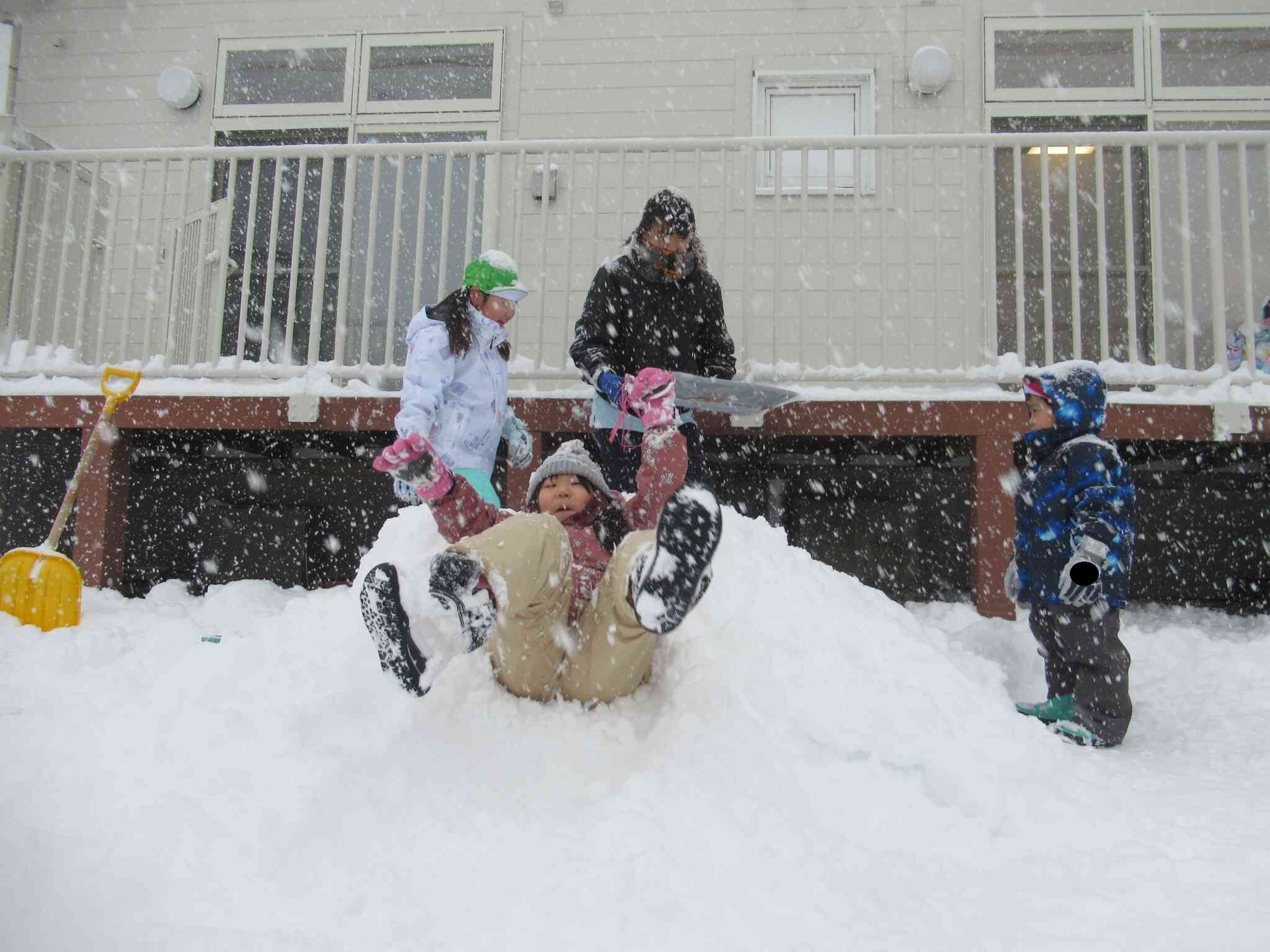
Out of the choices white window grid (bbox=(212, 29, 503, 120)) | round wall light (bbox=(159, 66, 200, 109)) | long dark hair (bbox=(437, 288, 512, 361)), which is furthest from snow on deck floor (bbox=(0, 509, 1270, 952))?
round wall light (bbox=(159, 66, 200, 109))

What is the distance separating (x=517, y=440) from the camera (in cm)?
348

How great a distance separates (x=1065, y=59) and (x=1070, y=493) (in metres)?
4.59

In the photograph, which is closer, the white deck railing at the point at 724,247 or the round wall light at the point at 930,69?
the white deck railing at the point at 724,247

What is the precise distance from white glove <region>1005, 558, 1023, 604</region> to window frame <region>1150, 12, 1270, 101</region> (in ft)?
15.0

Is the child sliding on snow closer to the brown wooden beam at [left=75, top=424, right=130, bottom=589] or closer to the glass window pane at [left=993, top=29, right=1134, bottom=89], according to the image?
the brown wooden beam at [left=75, top=424, right=130, bottom=589]

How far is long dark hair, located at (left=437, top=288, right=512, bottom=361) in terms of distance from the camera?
3127 mm

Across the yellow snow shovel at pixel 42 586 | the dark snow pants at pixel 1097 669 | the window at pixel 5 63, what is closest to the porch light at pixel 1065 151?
the dark snow pants at pixel 1097 669

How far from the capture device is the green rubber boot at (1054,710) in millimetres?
2949

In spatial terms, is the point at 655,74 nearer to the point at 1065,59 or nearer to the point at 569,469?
the point at 1065,59

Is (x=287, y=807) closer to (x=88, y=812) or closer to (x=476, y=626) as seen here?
(x=88, y=812)

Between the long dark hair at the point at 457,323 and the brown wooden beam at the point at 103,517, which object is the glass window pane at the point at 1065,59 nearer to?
the long dark hair at the point at 457,323

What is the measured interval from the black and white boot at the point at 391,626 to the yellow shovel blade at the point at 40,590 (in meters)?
2.19

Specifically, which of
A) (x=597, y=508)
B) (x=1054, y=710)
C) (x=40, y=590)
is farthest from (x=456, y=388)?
(x=1054, y=710)

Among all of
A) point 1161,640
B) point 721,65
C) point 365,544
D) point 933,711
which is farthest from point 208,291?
point 1161,640
